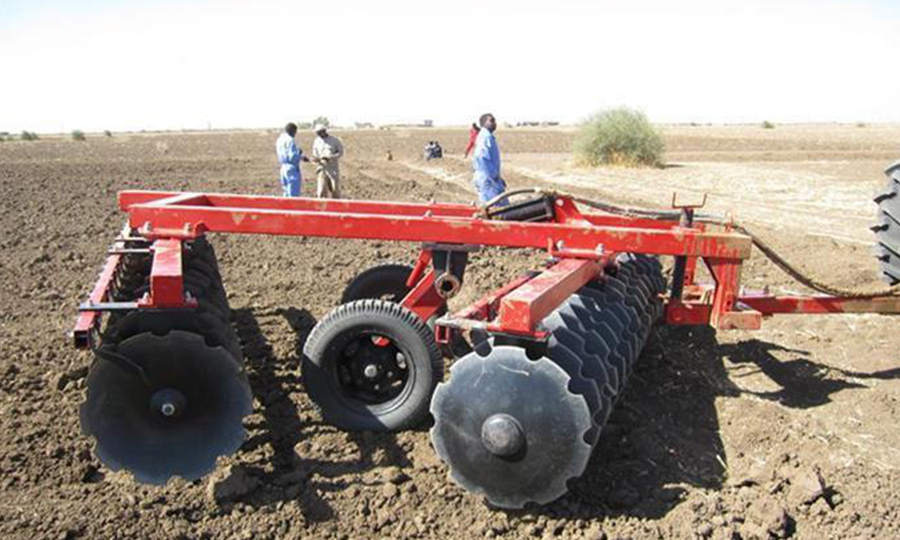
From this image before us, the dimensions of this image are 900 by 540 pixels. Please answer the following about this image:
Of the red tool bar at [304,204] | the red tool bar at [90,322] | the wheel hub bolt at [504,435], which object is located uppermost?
the red tool bar at [304,204]

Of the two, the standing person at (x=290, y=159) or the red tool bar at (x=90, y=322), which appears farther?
the standing person at (x=290, y=159)

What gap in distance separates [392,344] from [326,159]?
8173 mm

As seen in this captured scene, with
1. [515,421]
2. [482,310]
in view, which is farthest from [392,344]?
[515,421]

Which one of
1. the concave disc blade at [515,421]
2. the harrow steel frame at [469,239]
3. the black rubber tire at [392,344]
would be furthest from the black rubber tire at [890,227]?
the black rubber tire at [392,344]

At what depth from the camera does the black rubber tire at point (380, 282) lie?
5773mm

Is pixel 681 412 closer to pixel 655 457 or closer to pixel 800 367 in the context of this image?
pixel 655 457

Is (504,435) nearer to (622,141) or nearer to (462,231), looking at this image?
(462,231)

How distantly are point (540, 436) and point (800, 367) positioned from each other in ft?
9.61

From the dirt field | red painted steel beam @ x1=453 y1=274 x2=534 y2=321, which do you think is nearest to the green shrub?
the dirt field

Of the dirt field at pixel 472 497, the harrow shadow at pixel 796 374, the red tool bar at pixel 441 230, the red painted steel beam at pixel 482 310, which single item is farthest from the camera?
the harrow shadow at pixel 796 374

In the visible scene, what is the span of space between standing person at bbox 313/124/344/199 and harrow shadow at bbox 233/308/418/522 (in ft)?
23.4

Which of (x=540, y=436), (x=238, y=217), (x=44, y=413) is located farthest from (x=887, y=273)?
(x=44, y=413)

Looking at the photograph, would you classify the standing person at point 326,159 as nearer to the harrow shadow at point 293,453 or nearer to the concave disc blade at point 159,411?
the harrow shadow at point 293,453

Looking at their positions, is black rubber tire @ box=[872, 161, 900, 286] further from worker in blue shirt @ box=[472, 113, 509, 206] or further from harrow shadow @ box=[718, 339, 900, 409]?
worker in blue shirt @ box=[472, 113, 509, 206]
